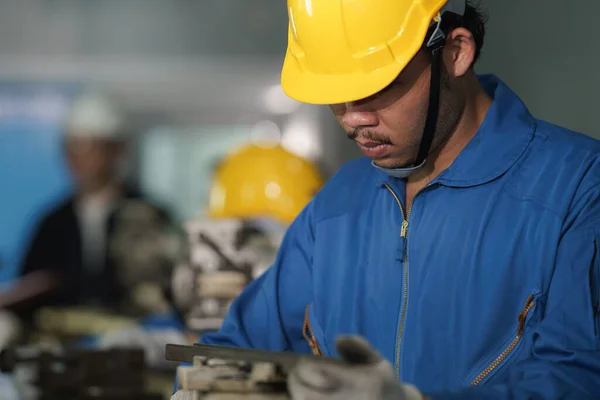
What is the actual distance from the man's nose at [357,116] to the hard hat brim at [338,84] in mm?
31

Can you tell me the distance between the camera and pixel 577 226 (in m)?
1.61

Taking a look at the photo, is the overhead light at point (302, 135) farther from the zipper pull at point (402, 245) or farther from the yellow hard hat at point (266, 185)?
the zipper pull at point (402, 245)

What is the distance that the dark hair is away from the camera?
1.82m

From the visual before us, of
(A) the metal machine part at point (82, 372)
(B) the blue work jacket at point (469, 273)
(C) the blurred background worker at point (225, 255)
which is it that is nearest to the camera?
(B) the blue work jacket at point (469, 273)

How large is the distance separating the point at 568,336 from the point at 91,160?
19.8 feet

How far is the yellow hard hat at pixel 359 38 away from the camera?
69.7 inches

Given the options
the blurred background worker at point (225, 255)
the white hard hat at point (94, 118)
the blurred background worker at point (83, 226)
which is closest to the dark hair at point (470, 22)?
the blurred background worker at point (225, 255)

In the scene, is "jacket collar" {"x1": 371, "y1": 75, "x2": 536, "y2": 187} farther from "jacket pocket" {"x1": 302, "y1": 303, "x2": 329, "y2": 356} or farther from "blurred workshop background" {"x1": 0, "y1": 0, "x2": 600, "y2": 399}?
"blurred workshop background" {"x1": 0, "y1": 0, "x2": 600, "y2": 399}

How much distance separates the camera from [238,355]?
1.48 meters

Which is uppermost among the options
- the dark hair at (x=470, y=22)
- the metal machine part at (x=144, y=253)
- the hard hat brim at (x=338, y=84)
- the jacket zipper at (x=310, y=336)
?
the dark hair at (x=470, y=22)

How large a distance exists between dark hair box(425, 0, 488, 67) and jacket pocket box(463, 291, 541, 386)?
540 millimetres

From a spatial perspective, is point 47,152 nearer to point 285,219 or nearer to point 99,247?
point 99,247

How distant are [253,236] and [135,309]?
3083mm

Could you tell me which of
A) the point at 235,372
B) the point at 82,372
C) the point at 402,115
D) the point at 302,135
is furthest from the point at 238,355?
the point at 302,135
